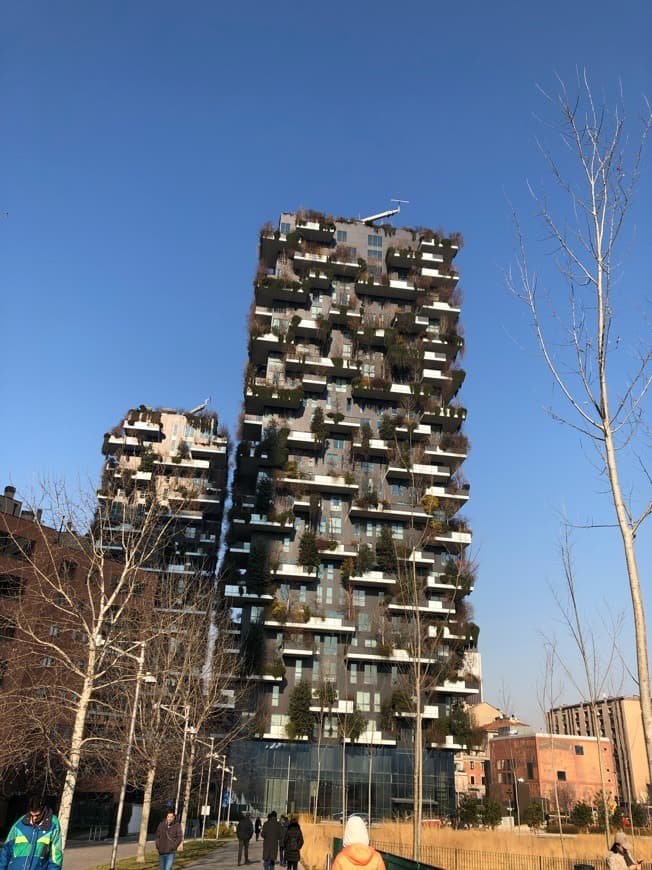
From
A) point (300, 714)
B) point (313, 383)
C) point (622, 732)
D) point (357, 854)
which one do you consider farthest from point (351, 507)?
point (622, 732)

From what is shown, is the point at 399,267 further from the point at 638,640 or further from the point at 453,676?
the point at 638,640

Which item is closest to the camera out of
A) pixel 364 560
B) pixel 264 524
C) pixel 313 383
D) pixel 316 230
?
pixel 364 560

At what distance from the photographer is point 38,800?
7992mm

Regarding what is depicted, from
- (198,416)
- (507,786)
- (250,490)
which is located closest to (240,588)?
(250,490)

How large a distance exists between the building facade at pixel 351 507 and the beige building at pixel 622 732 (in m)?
60.5

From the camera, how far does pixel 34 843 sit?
7.75 meters

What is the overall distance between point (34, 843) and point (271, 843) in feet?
40.8

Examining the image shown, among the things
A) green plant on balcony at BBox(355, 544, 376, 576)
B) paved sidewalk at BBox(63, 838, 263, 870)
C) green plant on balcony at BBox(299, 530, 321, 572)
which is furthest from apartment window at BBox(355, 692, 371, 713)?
paved sidewalk at BBox(63, 838, 263, 870)

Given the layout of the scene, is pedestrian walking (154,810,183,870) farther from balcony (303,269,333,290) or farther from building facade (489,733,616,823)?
building facade (489,733,616,823)

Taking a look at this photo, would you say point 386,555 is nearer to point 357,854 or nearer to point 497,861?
point 497,861

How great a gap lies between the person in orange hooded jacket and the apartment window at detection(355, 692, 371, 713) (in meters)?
53.3

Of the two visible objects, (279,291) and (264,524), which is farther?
(279,291)

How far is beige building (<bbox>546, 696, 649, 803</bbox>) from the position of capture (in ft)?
368

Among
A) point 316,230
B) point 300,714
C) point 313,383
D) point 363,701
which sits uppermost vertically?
point 316,230
